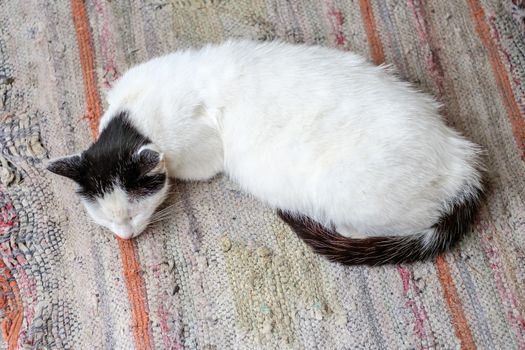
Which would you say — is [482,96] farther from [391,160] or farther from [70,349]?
[70,349]

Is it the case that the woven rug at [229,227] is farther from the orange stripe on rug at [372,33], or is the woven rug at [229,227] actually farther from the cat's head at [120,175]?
the cat's head at [120,175]

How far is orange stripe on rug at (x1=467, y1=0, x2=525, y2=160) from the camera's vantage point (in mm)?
1332

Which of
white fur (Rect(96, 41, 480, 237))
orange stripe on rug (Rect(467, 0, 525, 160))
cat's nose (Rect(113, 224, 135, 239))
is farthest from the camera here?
orange stripe on rug (Rect(467, 0, 525, 160))

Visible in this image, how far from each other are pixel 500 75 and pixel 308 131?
23.0 inches

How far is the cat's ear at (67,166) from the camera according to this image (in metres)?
1.10

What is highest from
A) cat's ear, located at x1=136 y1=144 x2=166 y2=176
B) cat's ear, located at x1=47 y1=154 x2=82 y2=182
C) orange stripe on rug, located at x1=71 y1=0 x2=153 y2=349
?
cat's ear, located at x1=136 y1=144 x2=166 y2=176

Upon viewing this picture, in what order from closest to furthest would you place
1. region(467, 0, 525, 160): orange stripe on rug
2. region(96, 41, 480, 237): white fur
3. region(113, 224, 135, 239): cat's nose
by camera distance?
1. region(96, 41, 480, 237): white fur
2. region(113, 224, 135, 239): cat's nose
3. region(467, 0, 525, 160): orange stripe on rug

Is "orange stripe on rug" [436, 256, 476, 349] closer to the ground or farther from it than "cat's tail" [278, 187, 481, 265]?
closer to the ground

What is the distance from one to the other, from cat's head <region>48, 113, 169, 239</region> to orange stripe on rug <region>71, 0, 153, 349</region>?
85mm

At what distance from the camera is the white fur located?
3.52ft

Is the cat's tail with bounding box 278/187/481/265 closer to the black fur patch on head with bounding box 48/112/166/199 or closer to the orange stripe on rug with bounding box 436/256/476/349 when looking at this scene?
the orange stripe on rug with bounding box 436/256/476/349

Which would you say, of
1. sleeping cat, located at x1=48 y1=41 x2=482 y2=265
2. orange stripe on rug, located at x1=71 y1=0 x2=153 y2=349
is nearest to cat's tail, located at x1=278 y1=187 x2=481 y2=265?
sleeping cat, located at x1=48 y1=41 x2=482 y2=265

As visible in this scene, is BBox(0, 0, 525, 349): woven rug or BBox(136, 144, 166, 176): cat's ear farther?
BBox(0, 0, 525, 349): woven rug

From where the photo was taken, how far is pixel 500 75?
1.38m
